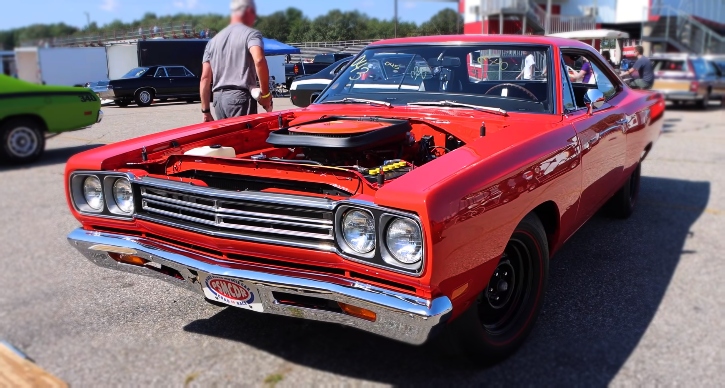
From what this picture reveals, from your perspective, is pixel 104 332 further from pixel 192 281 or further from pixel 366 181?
pixel 366 181

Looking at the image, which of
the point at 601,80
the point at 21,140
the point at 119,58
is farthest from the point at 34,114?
the point at 601,80

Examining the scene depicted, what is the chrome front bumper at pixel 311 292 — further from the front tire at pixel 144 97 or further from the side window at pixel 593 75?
the front tire at pixel 144 97

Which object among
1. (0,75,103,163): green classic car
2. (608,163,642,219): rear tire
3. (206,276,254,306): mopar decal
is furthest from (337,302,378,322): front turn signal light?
(0,75,103,163): green classic car

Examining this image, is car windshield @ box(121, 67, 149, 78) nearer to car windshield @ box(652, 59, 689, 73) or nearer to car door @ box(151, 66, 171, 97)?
car door @ box(151, 66, 171, 97)

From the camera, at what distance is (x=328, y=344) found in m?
3.07

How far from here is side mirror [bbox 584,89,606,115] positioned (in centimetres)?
386

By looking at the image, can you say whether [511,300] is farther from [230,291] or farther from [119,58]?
[119,58]

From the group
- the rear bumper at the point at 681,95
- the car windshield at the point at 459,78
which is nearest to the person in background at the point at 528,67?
the car windshield at the point at 459,78

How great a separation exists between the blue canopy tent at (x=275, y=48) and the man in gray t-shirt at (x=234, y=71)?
0.14m

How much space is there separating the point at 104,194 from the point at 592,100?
9.38 ft

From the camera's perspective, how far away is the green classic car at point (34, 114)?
6.91 meters

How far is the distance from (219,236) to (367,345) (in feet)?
3.11

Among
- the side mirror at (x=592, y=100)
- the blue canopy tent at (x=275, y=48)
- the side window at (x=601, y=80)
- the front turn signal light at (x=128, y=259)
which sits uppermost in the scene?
the blue canopy tent at (x=275, y=48)

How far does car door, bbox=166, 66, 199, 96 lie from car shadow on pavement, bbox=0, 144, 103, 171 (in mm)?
9466
